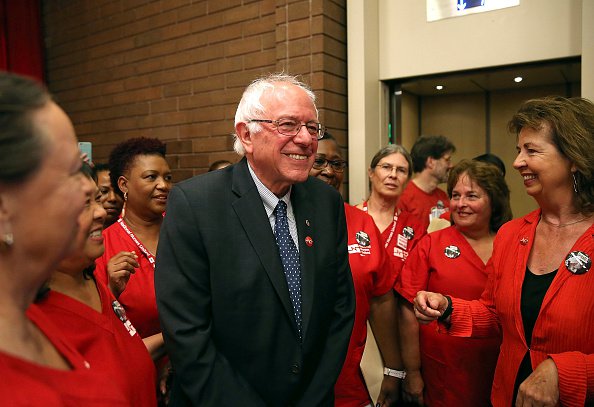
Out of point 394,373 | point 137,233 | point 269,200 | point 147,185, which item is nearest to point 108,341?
point 269,200

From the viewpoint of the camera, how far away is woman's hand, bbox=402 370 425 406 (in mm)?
2273

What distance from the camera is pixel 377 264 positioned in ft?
7.02

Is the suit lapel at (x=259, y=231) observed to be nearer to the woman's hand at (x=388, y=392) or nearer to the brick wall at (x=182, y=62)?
the woman's hand at (x=388, y=392)

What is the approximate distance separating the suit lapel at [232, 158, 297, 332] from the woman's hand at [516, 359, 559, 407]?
0.75 m

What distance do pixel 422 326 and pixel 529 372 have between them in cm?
73

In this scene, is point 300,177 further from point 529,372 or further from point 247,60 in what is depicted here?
point 247,60

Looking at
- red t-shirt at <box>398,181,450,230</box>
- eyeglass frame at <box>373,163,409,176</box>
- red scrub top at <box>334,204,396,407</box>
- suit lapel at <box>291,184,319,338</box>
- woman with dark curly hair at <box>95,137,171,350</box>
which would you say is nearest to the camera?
suit lapel at <box>291,184,319,338</box>

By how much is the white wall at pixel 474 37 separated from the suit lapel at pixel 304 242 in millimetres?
2310

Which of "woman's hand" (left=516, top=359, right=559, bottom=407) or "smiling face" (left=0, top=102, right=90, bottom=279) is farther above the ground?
"smiling face" (left=0, top=102, right=90, bottom=279)

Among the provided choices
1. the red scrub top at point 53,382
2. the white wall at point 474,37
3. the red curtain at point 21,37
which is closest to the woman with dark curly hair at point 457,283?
the white wall at point 474,37

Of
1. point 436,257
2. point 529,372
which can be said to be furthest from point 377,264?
point 529,372

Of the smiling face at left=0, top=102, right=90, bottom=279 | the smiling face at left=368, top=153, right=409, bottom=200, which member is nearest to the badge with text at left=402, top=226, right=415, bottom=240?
the smiling face at left=368, top=153, right=409, bottom=200

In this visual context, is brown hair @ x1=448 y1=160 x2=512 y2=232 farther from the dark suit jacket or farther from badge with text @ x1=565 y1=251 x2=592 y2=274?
the dark suit jacket

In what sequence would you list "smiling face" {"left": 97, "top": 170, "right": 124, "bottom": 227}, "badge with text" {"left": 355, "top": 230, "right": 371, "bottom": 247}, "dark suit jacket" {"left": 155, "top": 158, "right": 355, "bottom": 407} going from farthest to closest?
"smiling face" {"left": 97, "top": 170, "right": 124, "bottom": 227} → "badge with text" {"left": 355, "top": 230, "right": 371, "bottom": 247} → "dark suit jacket" {"left": 155, "top": 158, "right": 355, "bottom": 407}
